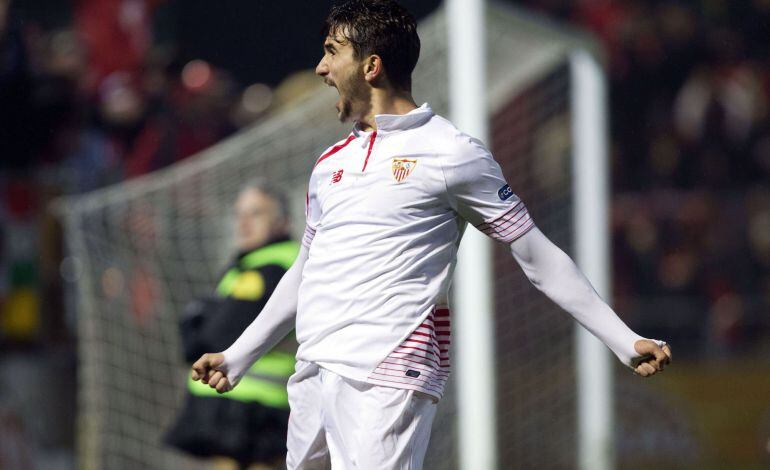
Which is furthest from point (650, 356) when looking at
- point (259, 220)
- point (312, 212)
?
point (259, 220)

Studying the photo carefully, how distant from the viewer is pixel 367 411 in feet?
11.2

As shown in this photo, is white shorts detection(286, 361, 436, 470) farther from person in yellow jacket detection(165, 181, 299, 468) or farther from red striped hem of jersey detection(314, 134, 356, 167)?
person in yellow jacket detection(165, 181, 299, 468)

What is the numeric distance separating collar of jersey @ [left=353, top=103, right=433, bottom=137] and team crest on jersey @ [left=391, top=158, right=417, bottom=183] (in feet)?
0.34

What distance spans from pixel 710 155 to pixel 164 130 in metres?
4.86

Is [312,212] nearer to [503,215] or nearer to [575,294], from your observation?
[503,215]

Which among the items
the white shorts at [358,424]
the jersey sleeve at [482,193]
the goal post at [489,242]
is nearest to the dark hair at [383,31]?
the jersey sleeve at [482,193]

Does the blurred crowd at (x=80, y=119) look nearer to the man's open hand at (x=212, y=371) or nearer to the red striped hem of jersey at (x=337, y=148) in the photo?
the man's open hand at (x=212, y=371)

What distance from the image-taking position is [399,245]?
11.5ft

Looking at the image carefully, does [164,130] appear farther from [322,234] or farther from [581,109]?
[322,234]

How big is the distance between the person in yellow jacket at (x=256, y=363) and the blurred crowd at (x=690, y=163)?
5092 mm

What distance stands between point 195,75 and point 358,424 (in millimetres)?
7177

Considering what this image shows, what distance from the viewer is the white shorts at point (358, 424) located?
338 centimetres

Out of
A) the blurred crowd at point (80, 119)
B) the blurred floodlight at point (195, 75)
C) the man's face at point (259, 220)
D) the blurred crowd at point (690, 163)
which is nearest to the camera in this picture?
the man's face at point (259, 220)

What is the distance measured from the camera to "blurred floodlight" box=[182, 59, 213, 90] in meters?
10.0
